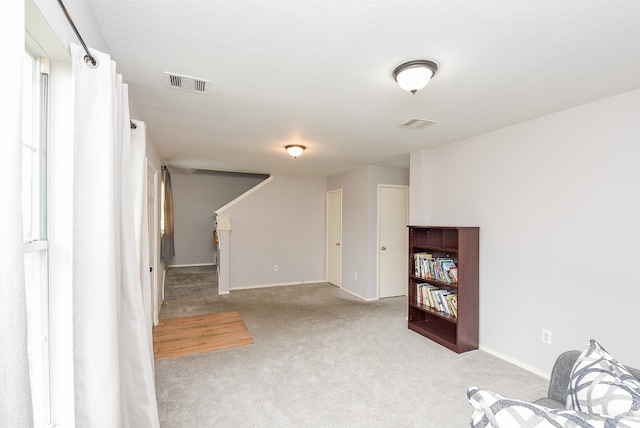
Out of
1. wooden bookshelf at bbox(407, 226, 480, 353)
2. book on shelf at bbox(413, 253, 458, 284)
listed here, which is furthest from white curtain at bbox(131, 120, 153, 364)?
book on shelf at bbox(413, 253, 458, 284)

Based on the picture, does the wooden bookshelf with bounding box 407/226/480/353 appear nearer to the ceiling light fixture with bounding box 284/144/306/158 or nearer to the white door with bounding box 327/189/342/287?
the ceiling light fixture with bounding box 284/144/306/158

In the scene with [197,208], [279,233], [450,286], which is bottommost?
[450,286]

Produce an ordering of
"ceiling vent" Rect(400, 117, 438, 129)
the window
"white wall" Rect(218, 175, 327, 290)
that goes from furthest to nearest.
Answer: "white wall" Rect(218, 175, 327, 290) → "ceiling vent" Rect(400, 117, 438, 129) → the window

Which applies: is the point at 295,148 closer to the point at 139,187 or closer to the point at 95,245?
the point at 139,187

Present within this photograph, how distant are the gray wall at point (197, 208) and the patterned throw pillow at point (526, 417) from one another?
24.0 ft

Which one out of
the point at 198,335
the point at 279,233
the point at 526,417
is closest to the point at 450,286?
the point at 526,417

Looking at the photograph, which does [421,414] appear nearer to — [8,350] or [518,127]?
[8,350]

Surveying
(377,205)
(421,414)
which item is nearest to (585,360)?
(421,414)

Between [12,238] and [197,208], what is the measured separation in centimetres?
736

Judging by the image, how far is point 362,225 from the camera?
16.8 feet

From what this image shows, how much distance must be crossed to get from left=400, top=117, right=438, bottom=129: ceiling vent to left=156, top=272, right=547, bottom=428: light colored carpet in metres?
A: 2.28

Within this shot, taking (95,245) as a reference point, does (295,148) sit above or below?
above

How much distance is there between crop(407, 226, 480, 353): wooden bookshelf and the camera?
310 cm

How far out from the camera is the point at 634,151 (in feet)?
6.97
